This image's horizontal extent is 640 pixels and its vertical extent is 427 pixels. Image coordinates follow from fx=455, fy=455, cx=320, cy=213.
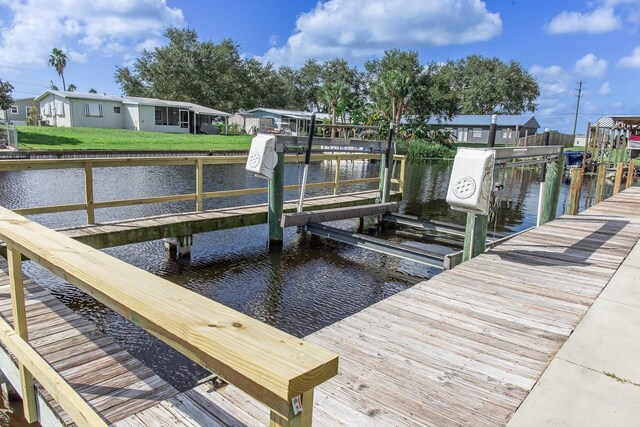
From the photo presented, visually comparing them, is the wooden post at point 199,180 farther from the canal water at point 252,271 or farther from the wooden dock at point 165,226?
the canal water at point 252,271

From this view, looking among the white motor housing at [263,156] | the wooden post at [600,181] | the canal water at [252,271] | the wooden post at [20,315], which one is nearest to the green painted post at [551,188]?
the canal water at [252,271]

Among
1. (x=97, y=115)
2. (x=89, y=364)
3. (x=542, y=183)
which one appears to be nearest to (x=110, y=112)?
(x=97, y=115)

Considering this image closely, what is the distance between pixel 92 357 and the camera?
2791 mm

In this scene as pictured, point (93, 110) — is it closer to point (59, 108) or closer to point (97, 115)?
point (97, 115)

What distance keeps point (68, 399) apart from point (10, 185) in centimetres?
1416

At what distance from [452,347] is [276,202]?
4.85 m

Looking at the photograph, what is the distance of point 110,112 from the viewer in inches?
1420

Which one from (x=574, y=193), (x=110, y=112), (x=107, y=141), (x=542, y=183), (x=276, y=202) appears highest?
(x=110, y=112)

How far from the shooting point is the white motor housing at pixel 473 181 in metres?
4.55

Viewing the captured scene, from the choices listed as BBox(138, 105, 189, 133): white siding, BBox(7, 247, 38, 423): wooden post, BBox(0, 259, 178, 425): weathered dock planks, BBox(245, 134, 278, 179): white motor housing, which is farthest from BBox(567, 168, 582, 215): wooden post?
BBox(138, 105, 189, 133): white siding

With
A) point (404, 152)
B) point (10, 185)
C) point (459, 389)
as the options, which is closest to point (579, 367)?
point (459, 389)

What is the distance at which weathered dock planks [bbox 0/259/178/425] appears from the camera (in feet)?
7.72

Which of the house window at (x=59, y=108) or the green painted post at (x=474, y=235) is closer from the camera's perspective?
the green painted post at (x=474, y=235)

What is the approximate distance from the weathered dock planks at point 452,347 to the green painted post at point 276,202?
3.45 metres
